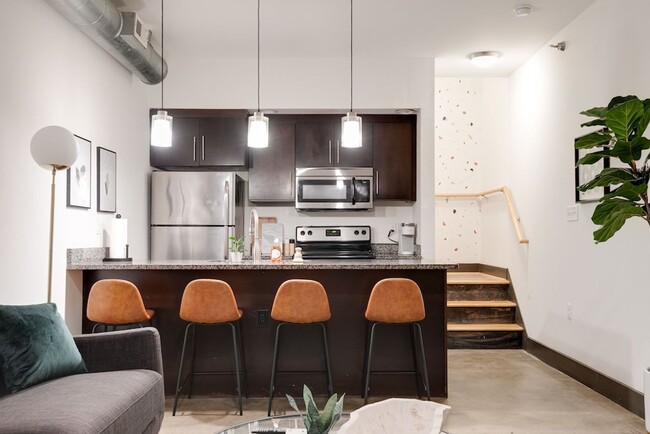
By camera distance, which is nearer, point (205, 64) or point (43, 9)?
point (43, 9)

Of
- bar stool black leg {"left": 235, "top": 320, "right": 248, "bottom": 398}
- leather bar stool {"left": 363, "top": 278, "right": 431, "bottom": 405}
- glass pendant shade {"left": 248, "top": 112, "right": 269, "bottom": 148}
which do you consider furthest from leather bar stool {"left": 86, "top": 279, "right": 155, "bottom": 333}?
leather bar stool {"left": 363, "top": 278, "right": 431, "bottom": 405}

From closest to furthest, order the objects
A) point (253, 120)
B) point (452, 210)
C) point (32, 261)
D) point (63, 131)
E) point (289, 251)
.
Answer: point (63, 131)
point (32, 261)
point (253, 120)
point (289, 251)
point (452, 210)

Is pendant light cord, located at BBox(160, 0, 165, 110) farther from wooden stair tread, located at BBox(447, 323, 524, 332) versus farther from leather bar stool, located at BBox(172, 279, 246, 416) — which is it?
wooden stair tread, located at BBox(447, 323, 524, 332)

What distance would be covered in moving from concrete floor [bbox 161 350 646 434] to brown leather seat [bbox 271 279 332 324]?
656mm

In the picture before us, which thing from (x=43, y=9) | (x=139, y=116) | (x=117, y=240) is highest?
(x=43, y=9)

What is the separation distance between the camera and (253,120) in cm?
399

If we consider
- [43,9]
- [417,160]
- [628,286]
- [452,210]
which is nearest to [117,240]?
[43,9]

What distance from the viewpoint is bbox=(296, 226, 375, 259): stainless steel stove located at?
6.07m

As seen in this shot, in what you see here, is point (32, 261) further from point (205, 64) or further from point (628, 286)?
point (628, 286)

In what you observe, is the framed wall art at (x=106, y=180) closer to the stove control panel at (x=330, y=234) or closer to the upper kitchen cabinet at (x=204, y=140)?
the upper kitchen cabinet at (x=204, y=140)

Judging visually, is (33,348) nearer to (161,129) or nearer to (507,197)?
(161,129)

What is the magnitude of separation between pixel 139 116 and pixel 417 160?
110 inches

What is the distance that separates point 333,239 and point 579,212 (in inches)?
97.4

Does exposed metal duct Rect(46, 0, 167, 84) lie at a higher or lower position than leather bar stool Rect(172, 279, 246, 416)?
higher
